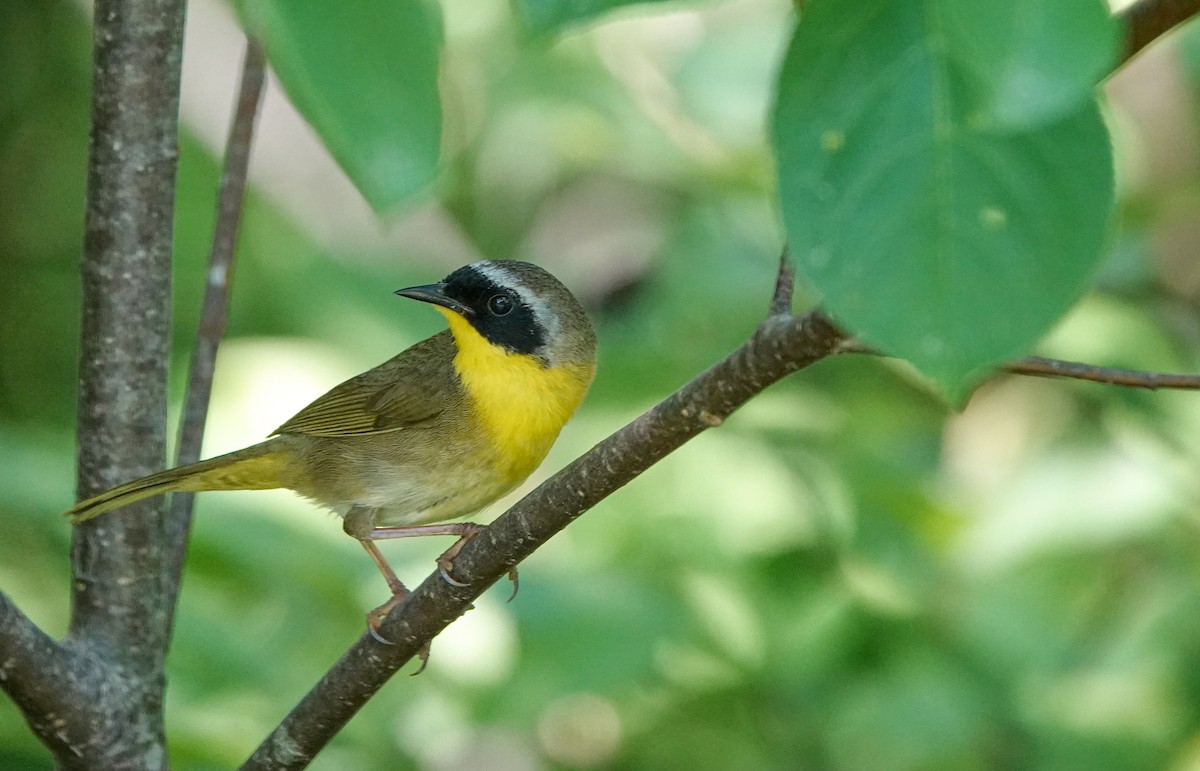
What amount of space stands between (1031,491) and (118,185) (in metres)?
3.15

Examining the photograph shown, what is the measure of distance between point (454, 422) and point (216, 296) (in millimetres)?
961

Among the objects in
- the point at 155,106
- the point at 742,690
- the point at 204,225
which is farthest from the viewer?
the point at 204,225

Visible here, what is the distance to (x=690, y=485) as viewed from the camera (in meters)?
4.27

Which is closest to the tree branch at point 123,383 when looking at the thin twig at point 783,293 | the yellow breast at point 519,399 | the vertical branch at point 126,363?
the vertical branch at point 126,363

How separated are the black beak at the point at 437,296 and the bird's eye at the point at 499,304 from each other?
0.06m

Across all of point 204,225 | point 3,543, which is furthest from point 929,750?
point 204,225

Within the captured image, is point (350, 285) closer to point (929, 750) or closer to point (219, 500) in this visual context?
point (219, 500)

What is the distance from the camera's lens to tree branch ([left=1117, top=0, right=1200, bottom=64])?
144 centimetres

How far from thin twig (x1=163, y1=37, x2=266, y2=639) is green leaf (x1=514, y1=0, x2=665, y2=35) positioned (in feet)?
5.32

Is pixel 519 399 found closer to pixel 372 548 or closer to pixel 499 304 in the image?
pixel 499 304

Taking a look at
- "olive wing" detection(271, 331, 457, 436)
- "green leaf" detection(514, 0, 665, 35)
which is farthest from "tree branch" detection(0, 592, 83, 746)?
"olive wing" detection(271, 331, 457, 436)

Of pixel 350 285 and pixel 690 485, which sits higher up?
pixel 350 285

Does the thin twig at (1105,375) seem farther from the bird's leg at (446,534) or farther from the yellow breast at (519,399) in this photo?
the yellow breast at (519,399)

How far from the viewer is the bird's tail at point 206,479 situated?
7.61ft
